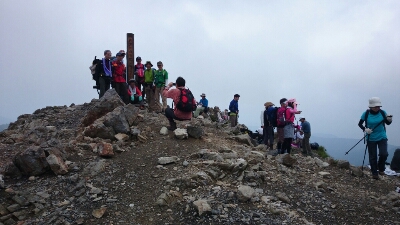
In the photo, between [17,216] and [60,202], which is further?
[60,202]

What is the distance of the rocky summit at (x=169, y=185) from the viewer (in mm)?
5383

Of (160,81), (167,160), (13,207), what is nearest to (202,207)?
(167,160)

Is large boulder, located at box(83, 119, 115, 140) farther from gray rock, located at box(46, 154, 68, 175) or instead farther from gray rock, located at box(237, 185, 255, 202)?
gray rock, located at box(237, 185, 255, 202)

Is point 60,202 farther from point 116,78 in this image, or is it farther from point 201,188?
point 116,78

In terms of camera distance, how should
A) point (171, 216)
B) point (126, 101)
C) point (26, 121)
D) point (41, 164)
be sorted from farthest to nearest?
point (26, 121) → point (126, 101) → point (41, 164) → point (171, 216)

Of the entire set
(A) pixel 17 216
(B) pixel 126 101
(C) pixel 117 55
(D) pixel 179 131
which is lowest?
(A) pixel 17 216

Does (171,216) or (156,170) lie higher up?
(156,170)

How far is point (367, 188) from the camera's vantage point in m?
7.69

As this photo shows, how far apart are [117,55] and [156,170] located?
244 inches

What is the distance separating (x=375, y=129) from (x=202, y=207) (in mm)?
5663

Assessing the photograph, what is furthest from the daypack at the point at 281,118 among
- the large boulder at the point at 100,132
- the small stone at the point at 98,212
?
the small stone at the point at 98,212

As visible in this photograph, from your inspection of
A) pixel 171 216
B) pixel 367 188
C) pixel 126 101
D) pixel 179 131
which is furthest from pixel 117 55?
pixel 367 188

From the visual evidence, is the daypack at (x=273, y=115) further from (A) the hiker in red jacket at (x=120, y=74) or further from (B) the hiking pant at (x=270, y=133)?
(A) the hiker in red jacket at (x=120, y=74)

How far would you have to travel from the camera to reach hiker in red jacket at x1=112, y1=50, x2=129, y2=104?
37.9 feet
